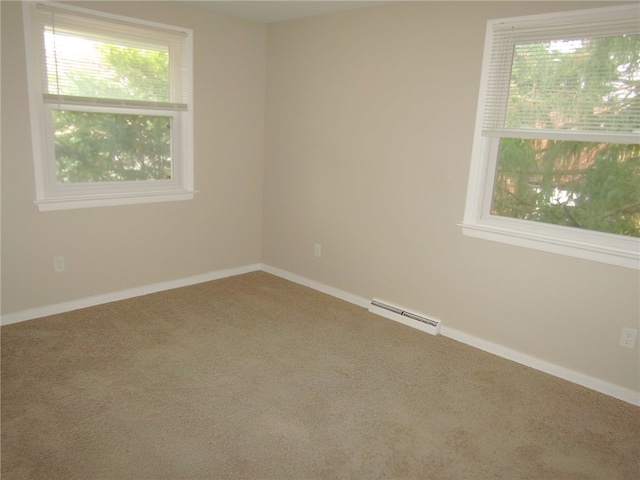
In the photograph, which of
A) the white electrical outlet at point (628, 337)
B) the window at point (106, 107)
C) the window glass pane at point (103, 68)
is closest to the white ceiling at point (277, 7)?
the window at point (106, 107)

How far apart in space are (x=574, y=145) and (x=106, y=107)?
315 cm

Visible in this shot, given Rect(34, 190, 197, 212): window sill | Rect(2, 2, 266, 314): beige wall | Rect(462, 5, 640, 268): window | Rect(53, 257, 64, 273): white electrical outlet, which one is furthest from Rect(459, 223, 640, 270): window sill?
Rect(53, 257, 64, 273): white electrical outlet

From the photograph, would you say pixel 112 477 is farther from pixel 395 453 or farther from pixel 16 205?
pixel 16 205

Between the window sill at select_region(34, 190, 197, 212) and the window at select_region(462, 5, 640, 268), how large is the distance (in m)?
2.35

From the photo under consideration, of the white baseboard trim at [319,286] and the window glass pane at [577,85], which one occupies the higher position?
the window glass pane at [577,85]

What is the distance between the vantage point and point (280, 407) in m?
2.37

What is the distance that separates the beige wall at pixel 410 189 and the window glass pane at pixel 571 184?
24 centimetres

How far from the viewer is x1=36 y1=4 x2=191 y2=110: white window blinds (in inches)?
118

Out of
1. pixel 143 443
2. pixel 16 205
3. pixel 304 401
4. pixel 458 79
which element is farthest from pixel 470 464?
pixel 16 205

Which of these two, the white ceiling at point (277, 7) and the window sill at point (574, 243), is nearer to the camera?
the window sill at point (574, 243)

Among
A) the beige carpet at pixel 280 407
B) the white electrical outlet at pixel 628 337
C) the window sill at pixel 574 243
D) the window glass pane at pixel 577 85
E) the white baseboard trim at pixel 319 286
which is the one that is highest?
the window glass pane at pixel 577 85

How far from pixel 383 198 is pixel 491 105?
103 cm

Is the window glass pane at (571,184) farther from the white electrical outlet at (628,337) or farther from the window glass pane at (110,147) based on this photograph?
the window glass pane at (110,147)

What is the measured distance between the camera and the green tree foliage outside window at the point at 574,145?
2.44m
